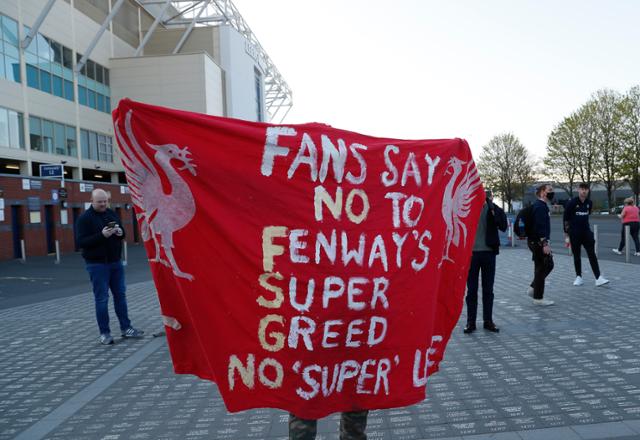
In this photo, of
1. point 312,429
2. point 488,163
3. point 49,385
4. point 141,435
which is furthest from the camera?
point 488,163

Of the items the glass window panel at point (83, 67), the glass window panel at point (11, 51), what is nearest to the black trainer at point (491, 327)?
the glass window panel at point (11, 51)

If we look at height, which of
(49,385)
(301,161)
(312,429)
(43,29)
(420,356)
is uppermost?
(43,29)

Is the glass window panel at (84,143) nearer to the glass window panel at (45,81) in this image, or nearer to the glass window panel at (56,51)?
the glass window panel at (45,81)

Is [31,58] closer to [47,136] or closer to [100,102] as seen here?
[47,136]

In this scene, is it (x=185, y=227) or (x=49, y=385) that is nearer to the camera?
(x=185, y=227)

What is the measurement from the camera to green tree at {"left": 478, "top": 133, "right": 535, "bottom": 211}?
68.1 meters

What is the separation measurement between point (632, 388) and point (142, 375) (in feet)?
15.8

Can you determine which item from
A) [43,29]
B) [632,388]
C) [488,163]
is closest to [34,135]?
[43,29]

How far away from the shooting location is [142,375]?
5.59 metres

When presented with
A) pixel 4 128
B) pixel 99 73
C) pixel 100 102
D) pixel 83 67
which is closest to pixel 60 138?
pixel 4 128

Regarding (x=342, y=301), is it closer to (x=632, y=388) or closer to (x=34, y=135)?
(x=632, y=388)

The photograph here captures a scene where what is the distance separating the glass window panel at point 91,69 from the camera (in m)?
35.5

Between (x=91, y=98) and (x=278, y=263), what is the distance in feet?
123

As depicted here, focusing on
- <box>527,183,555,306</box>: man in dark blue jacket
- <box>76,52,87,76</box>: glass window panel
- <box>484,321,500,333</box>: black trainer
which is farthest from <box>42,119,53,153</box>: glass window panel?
<box>484,321,500,333</box>: black trainer
